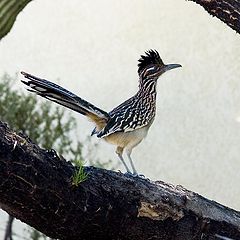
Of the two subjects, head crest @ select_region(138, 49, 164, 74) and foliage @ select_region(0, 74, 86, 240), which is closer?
head crest @ select_region(138, 49, 164, 74)

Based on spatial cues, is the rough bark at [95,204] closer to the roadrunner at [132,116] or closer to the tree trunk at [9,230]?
the roadrunner at [132,116]

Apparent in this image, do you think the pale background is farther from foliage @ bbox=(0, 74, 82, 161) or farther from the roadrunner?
the roadrunner

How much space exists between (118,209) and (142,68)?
0.62 metres

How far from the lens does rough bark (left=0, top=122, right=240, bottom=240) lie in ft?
4.50

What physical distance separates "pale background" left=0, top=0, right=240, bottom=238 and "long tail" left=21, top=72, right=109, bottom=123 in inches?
65.4

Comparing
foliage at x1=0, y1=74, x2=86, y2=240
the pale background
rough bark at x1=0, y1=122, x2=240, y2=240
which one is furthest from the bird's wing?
the pale background

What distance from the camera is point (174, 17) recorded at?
3512 millimetres

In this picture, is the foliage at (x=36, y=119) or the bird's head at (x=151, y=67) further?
the foliage at (x=36, y=119)

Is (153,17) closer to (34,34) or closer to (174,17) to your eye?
(174,17)

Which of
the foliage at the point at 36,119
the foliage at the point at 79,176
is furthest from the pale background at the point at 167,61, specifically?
the foliage at the point at 79,176

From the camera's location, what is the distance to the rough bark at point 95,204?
1.37m

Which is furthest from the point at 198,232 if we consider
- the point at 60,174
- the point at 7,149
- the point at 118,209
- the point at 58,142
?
the point at 58,142

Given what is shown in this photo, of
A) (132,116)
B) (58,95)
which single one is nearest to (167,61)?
(132,116)

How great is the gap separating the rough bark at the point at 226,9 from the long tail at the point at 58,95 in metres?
0.32
